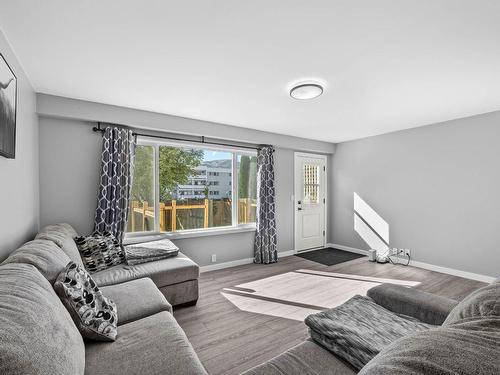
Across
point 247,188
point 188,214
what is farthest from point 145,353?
point 247,188

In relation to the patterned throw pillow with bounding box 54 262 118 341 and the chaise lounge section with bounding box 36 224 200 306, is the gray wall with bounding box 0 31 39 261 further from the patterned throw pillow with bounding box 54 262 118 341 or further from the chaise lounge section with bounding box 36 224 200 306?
the patterned throw pillow with bounding box 54 262 118 341

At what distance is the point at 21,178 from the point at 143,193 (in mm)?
1523

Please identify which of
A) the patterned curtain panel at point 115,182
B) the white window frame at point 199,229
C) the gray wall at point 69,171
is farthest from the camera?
the white window frame at point 199,229

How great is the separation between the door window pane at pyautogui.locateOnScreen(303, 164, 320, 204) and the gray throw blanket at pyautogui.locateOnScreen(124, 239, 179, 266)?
3.13 m

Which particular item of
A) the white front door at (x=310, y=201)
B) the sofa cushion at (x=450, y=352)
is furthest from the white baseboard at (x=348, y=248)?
the sofa cushion at (x=450, y=352)

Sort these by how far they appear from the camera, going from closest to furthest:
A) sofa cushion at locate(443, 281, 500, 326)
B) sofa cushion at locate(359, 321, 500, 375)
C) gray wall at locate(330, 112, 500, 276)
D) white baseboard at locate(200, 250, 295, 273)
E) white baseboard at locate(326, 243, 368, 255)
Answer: sofa cushion at locate(359, 321, 500, 375) → sofa cushion at locate(443, 281, 500, 326) → gray wall at locate(330, 112, 500, 276) → white baseboard at locate(200, 250, 295, 273) → white baseboard at locate(326, 243, 368, 255)

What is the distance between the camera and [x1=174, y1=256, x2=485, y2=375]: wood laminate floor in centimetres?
198

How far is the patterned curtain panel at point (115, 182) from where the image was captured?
3.08 m

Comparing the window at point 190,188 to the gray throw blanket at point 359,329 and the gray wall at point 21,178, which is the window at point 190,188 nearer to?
the gray wall at point 21,178

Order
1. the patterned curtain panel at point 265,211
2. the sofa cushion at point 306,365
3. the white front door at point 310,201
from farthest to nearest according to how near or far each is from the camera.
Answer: the white front door at point 310,201, the patterned curtain panel at point 265,211, the sofa cushion at point 306,365

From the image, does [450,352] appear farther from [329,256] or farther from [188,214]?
[329,256]

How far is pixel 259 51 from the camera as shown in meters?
1.90

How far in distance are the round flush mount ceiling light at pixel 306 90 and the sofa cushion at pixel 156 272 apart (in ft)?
7.31

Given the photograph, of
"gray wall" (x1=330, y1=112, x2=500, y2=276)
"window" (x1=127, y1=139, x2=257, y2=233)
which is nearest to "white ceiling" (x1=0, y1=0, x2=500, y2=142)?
"gray wall" (x1=330, y1=112, x2=500, y2=276)
